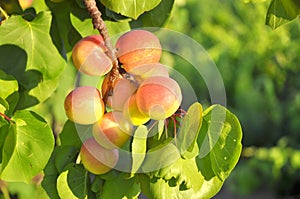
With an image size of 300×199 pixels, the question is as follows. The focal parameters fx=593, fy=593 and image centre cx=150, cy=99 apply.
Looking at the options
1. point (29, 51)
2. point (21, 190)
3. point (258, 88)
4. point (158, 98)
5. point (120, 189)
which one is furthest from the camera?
point (258, 88)

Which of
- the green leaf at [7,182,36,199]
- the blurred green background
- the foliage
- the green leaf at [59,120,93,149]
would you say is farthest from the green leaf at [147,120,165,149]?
the blurred green background

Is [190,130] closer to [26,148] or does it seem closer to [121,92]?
[121,92]

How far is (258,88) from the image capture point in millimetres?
4418

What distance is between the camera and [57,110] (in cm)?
241

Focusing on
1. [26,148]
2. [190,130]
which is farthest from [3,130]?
[190,130]

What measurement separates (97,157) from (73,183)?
0.24ft

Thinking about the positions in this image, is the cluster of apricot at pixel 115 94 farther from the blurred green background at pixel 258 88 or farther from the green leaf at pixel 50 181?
the blurred green background at pixel 258 88

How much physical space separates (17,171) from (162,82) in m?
0.23

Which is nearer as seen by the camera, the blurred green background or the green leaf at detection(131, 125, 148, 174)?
the green leaf at detection(131, 125, 148, 174)

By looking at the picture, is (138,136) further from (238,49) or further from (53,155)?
(238,49)

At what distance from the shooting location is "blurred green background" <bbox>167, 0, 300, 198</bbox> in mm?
3770

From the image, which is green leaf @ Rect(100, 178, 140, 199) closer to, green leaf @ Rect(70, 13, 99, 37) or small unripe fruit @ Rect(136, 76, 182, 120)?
small unripe fruit @ Rect(136, 76, 182, 120)

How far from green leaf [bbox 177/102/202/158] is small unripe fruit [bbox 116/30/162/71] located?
0.32ft

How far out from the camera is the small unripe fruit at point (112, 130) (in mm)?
747
